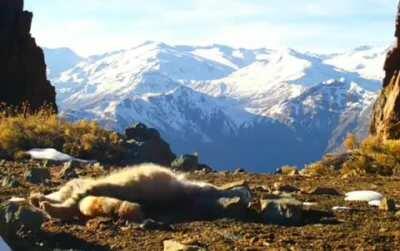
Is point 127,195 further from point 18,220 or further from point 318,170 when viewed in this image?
point 318,170

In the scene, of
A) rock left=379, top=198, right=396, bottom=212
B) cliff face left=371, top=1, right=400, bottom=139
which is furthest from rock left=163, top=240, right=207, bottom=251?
cliff face left=371, top=1, right=400, bottom=139

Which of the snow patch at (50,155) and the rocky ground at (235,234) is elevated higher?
the rocky ground at (235,234)

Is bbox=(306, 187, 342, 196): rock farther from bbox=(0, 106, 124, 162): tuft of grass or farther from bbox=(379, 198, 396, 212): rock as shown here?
bbox=(0, 106, 124, 162): tuft of grass

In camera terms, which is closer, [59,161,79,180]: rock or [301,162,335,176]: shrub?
[59,161,79,180]: rock

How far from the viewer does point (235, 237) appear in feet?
28.4

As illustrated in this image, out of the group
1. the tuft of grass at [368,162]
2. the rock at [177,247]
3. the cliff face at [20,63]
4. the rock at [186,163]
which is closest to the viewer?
the rock at [177,247]

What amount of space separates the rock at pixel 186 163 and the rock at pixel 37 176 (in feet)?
21.9

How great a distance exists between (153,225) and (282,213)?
1638mm

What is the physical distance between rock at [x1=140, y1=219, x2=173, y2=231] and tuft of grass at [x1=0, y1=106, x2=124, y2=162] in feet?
36.0

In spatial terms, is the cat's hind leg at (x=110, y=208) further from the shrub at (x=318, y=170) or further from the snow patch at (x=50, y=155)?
the shrub at (x=318, y=170)

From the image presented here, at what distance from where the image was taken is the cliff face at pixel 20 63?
3728 centimetres

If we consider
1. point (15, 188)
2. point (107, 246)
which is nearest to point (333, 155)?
point (15, 188)

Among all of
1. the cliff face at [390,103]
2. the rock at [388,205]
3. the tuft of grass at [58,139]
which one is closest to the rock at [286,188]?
the rock at [388,205]

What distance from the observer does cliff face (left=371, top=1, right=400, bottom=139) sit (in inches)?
1031
